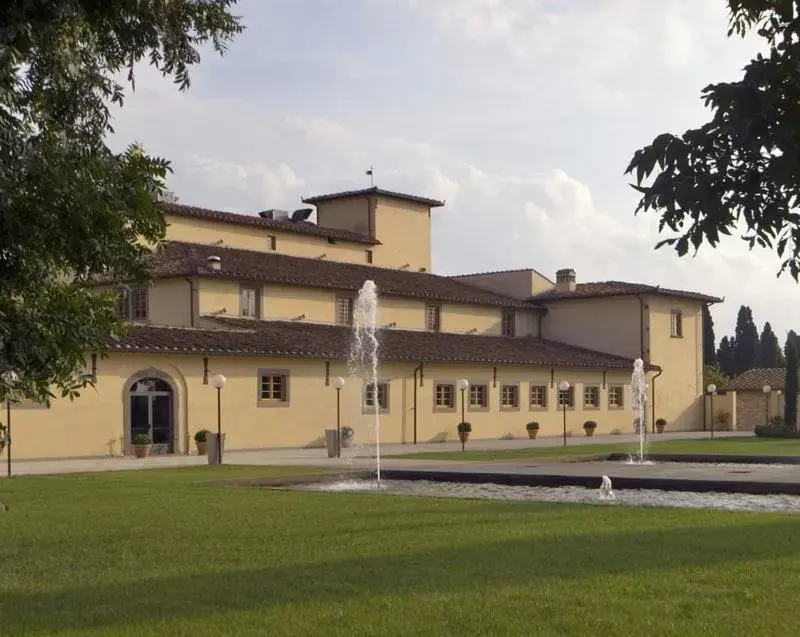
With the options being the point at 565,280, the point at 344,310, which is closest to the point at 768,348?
the point at 565,280

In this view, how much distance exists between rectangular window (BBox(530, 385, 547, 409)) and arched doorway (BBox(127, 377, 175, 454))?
1828cm

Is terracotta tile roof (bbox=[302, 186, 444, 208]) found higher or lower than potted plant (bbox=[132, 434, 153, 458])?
higher

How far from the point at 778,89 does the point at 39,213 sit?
4.84 metres

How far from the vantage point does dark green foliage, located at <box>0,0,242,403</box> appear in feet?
25.2

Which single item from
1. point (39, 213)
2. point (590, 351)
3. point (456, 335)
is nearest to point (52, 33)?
point (39, 213)

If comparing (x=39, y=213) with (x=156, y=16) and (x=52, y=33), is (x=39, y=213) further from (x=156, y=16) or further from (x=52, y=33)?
(x=156, y=16)

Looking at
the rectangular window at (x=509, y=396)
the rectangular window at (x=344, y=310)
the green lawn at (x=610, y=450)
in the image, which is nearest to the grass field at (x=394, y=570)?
the green lawn at (x=610, y=450)

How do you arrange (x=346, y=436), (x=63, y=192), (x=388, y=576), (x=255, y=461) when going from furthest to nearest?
(x=346, y=436), (x=255, y=461), (x=388, y=576), (x=63, y=192)

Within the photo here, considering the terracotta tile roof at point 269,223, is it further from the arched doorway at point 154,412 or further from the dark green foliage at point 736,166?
the dark green foliage at point 736,166

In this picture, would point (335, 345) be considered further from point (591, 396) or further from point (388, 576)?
point (388, 576)

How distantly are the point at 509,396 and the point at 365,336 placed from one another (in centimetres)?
716

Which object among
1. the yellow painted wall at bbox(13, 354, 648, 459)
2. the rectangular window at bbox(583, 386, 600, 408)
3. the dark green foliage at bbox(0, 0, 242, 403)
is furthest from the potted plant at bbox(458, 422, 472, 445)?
the dark green foliage at bbox(0, 0, 242, 403)

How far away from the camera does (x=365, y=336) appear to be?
4316 centimetres

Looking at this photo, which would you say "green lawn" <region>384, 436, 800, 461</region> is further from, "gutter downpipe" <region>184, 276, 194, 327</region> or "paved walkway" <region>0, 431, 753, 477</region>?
"gutter downpipe" <region>184, 276, 194, 327</region>
